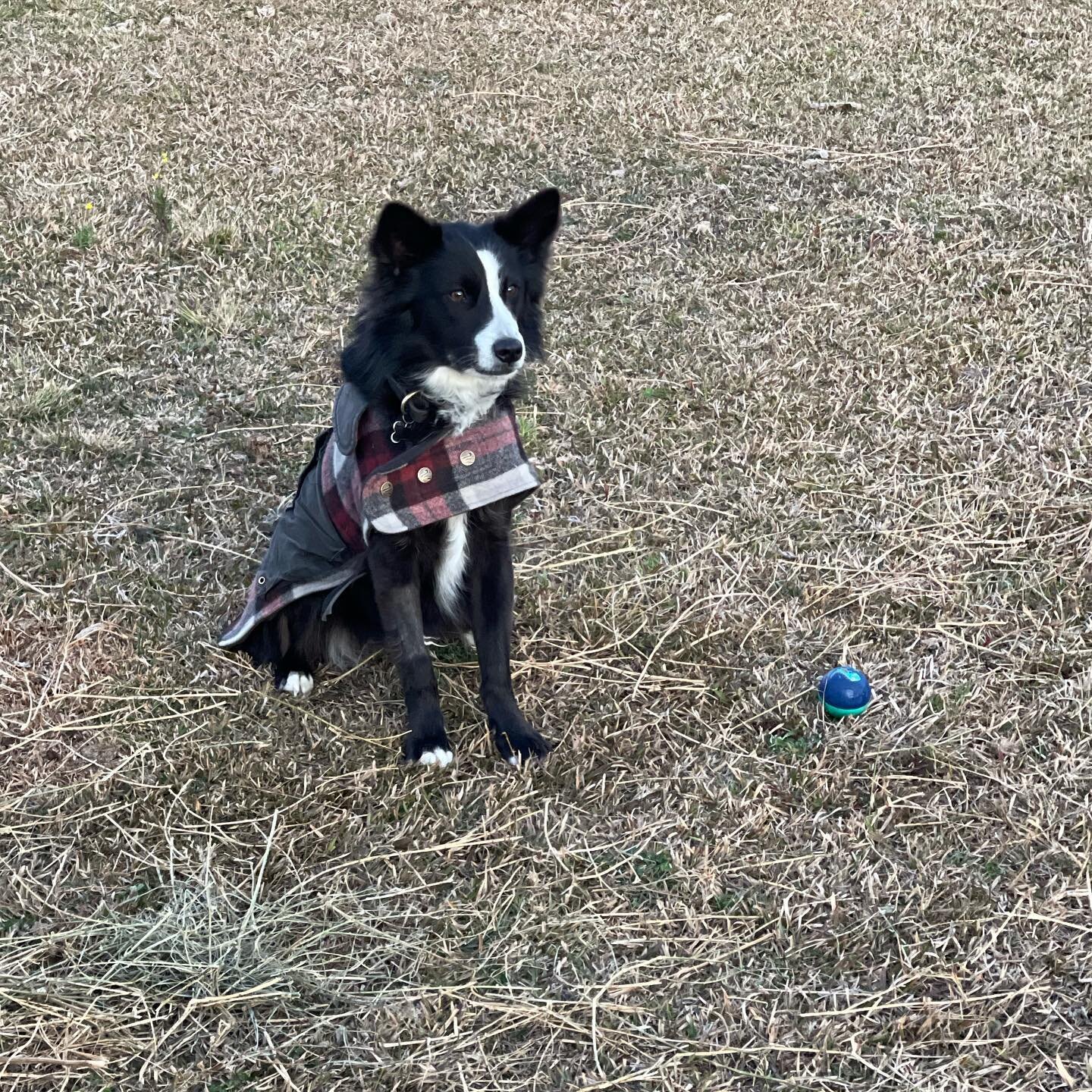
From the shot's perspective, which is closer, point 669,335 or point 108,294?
point 669,335

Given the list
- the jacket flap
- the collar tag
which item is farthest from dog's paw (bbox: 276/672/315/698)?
the collar tag

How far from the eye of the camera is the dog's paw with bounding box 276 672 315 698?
330cm

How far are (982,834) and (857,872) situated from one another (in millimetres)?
337

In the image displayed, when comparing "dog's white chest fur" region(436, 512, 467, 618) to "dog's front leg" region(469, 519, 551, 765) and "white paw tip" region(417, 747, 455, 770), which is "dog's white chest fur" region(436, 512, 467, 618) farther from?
"white paw tip" region(417, 747, 455, 770)

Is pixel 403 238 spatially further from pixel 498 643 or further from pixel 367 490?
pixel 498 643

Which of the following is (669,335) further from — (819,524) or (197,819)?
(197,819)

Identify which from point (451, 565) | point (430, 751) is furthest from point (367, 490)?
point (430, 751)

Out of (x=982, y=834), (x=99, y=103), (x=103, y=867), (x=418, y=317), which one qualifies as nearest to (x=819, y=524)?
(x=982, y=834)

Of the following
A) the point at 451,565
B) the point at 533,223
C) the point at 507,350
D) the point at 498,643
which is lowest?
the point at 498,643

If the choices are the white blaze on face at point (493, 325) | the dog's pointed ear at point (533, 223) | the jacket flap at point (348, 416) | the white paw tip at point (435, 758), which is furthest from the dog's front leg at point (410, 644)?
the dog's pointed ear at point (533, 223)

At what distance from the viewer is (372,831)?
2.89m

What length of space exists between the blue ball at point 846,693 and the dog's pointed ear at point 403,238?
1.51 m

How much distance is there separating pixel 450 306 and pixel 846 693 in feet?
4.66

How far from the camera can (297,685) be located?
330 centimetres
